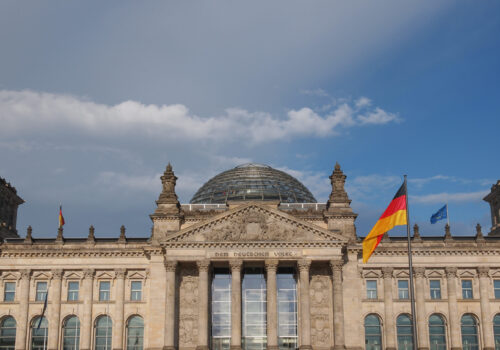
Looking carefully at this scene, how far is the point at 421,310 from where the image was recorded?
7256 centimetres

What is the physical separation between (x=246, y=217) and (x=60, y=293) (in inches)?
933

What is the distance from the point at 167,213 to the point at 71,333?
17576 millimetres

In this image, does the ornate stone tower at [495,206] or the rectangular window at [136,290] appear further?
the ornate stone tower at [495,206]

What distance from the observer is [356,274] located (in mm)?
71688

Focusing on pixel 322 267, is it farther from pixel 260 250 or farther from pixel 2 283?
pixel 2 283

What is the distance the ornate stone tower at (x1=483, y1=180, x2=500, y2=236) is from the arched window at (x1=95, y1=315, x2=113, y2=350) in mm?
49658

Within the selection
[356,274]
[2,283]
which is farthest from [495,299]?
[2,283]

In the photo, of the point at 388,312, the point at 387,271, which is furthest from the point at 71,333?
the point at 387,271

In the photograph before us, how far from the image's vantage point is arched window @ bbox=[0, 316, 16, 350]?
73.3 meters

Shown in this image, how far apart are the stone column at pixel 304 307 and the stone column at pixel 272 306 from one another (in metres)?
2.75

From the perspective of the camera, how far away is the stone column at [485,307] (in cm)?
7156

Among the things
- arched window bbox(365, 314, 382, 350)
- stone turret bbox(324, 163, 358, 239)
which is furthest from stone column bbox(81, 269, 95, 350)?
arched window bbox(365, 314, 382, 350)

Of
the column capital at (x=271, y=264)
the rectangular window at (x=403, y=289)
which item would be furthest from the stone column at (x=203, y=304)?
the rectangular window at (x=403, y=289)

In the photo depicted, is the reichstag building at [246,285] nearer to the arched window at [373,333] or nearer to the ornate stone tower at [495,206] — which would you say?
the arched window at [373,333]
